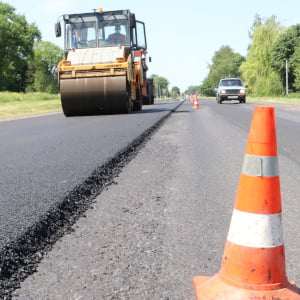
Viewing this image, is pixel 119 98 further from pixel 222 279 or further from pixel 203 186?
pixel 222 279

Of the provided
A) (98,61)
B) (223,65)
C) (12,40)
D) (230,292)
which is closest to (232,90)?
(98,61)

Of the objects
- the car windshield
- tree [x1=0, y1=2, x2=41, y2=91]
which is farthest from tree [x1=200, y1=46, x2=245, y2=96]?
the car windshield

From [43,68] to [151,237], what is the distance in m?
117

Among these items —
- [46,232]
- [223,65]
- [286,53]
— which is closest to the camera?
[46,232]

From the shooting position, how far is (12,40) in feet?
233

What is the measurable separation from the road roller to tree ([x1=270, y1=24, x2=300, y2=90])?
4342cm

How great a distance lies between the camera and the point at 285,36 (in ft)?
198

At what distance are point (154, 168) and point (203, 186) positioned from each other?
4.13ft

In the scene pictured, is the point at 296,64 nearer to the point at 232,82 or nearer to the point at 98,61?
the point at 232,82

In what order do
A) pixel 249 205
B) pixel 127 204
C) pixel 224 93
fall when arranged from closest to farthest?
pixel 249 205, pixel 127 204, pixel 224 93

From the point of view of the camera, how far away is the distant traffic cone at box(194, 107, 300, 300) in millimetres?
2123

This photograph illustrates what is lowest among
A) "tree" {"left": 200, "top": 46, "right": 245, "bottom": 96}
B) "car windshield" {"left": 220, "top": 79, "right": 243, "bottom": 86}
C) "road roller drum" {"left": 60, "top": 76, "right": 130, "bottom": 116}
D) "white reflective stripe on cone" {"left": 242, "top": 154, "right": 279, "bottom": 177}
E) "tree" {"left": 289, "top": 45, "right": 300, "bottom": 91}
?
"white reflective stripe on cone" {"left": 242, "top": 154, "right": 279, "bottom": 177}

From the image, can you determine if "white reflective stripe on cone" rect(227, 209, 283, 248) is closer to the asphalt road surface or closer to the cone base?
the cone base

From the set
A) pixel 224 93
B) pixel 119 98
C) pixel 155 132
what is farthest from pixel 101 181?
pixel 224 93
